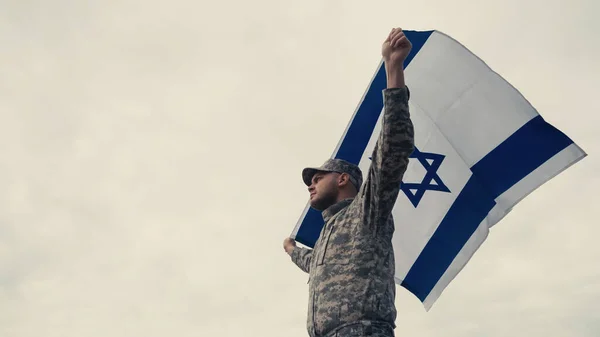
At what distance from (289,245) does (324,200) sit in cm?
143

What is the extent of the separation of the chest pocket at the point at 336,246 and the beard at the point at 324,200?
594 millimetres

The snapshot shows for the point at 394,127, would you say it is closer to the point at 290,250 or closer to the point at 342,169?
the point at 342,169

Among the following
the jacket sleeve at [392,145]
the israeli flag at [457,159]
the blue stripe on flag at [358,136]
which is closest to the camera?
the jacket sleeve at [392,145]

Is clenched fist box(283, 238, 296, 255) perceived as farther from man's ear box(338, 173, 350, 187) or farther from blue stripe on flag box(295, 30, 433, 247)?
man's ear box(338, 173, 350, 187)

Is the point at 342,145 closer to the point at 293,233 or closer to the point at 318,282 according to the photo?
the point at 293,233

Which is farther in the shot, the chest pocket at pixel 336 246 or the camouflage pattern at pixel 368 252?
the chest pocket at pixel 336 246

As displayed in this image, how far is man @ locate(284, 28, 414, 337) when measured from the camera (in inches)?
206

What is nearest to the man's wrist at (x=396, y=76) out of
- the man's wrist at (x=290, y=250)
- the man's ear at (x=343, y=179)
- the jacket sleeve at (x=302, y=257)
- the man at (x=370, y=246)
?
the man at (x=370, y=246)

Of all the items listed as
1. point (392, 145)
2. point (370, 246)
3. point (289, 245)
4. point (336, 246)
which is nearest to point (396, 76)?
point (392, 145)

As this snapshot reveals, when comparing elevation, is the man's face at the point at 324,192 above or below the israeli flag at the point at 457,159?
below

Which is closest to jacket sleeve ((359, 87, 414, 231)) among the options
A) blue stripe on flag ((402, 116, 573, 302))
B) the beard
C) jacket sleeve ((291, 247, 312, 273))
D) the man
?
the man

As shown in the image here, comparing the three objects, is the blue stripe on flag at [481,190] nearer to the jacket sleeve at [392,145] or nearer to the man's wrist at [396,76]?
the jacket sleeve at [392,145]

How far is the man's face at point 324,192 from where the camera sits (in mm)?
6605

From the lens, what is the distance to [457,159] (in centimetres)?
813
